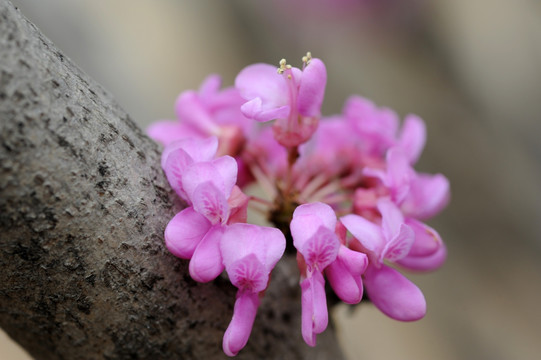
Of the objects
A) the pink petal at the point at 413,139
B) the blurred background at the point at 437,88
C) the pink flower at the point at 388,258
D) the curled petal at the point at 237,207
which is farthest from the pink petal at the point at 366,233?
the blurred background at the point at 437,88

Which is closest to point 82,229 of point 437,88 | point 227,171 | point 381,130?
point 227,171

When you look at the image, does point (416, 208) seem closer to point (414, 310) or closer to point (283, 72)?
point (414, 310)

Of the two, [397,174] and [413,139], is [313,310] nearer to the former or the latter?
[397,174]

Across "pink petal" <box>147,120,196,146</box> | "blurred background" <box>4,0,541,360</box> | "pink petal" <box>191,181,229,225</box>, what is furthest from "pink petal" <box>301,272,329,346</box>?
"blurred background" <box>4,0,541,360</box>

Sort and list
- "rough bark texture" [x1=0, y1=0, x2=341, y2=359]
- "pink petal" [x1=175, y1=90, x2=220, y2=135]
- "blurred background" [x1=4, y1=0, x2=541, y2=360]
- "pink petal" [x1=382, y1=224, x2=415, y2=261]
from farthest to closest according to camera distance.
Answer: "blurred background" [x1=4, y1=0, x2=541, y2=360] < "pink petal" [x1=175, y1=90, x2=220, y2=135] < "pink petal" [x1=382, y1=224, x2=415, y2=261] < "rough bark texture" [x1=0, y1=0, x2=341, y2=359]

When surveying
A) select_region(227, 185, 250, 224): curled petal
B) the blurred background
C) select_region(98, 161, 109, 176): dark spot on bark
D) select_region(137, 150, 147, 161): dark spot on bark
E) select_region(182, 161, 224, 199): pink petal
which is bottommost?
the blurred background

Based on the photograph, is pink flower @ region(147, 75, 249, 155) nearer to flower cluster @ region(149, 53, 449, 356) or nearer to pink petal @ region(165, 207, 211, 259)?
flower cluster @ region(149, 53, 449, 356)
